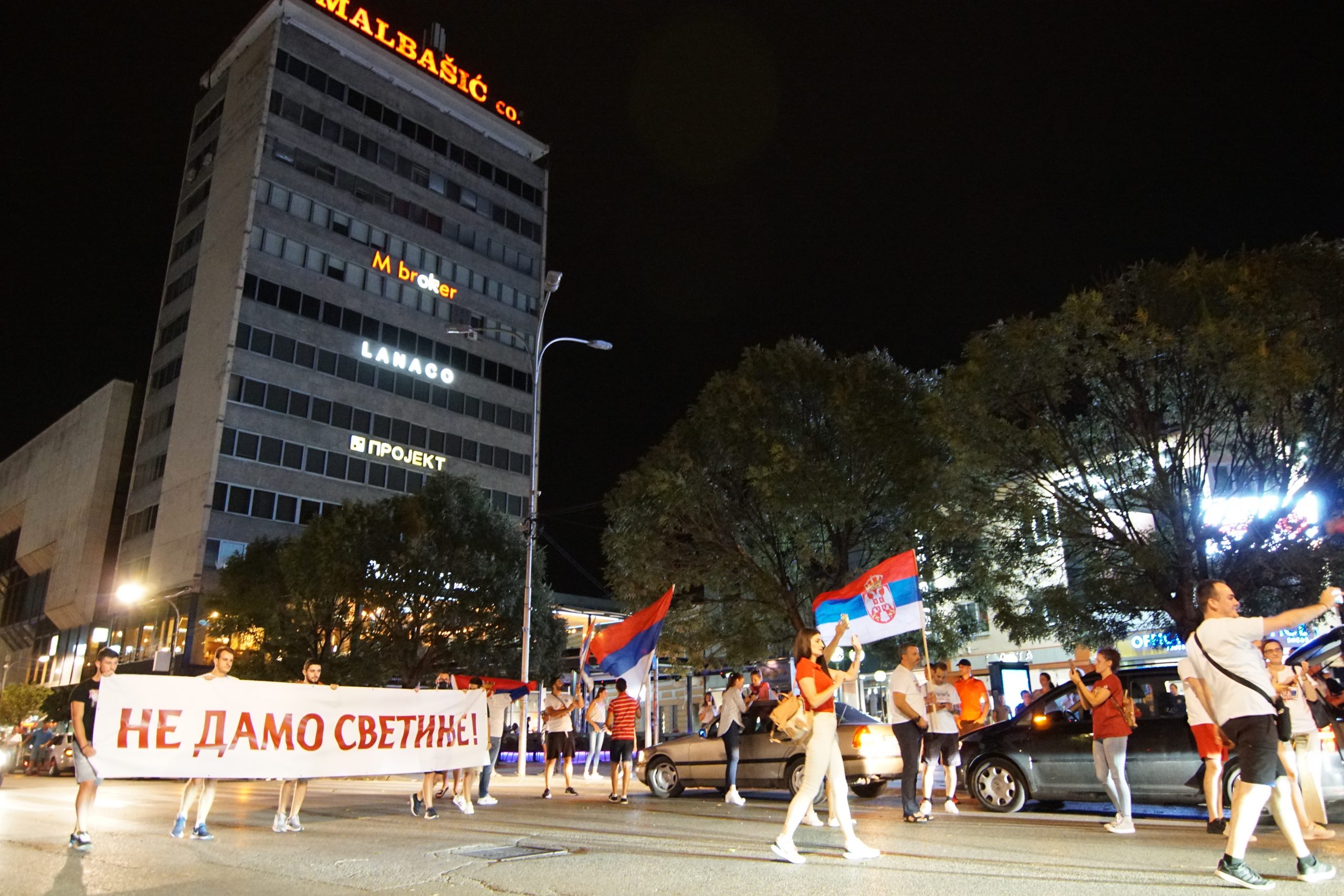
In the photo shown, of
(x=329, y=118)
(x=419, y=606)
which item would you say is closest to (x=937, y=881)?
(x=419, y=606)

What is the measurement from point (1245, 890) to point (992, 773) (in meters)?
6.21

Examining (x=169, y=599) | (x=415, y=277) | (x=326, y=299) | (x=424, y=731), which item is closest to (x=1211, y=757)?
(x=424, y=731)

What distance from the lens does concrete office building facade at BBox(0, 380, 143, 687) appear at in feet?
197

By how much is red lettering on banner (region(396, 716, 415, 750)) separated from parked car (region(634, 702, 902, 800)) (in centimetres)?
434

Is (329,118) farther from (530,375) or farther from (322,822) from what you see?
(322,822)

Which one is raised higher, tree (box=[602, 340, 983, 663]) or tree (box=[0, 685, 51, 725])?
tree (box=[602, 340, 983, 663])

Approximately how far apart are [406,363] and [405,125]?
16655mm

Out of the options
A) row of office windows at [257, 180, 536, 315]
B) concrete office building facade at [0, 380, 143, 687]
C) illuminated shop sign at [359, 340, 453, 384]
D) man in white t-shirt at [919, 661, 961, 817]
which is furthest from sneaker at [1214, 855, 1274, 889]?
concrete office building facade at [0, 380, 143, 687]

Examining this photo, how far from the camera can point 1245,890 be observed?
5.29 meters

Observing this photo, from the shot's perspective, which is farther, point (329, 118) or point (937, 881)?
point (329, 118)

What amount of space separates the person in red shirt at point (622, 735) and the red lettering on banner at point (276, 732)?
469 centimetres

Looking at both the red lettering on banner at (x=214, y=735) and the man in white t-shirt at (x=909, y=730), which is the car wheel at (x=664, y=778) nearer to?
the man in white t-shirt at (x=909, y=730)

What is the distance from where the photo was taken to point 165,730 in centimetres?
894

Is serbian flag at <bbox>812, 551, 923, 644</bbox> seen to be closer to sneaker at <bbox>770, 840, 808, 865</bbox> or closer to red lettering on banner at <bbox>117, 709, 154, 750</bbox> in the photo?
sneaker at <bbox>770, 840, 808, 865</bbox>
